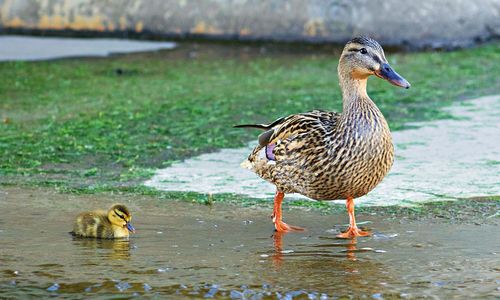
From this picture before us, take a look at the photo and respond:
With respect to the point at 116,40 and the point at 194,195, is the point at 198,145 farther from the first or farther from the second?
the point at 116,40

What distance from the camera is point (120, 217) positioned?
21.9 feet

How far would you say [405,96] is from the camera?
12.3 metres

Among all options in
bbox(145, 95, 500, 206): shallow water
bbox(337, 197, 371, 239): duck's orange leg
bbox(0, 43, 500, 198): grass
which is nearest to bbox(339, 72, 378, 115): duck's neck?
bbox(337, 197, 371, 239): duck's orange leg

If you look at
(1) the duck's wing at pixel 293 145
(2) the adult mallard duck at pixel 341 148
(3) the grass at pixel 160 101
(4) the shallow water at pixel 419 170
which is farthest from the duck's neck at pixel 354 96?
(3) the grass at pixel 160 101

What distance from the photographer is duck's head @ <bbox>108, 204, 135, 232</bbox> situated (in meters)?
6.59

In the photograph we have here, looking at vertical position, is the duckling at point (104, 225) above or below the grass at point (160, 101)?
below

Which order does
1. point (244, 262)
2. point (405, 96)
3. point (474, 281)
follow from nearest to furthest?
1. point (474, 281)
2. point (244, 262)
3. point (405, 96)

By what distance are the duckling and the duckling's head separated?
5.78ft

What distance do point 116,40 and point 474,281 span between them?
1148 cm

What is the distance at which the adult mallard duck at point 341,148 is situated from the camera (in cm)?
688

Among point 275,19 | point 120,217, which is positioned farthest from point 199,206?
point 275,19

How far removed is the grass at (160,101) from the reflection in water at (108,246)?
4.35 feet

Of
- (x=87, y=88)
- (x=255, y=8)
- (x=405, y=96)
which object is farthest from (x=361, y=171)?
(x=255, y=8)

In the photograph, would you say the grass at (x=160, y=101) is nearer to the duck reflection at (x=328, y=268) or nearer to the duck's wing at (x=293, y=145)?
the duck's wing at (x=293, y=145)
